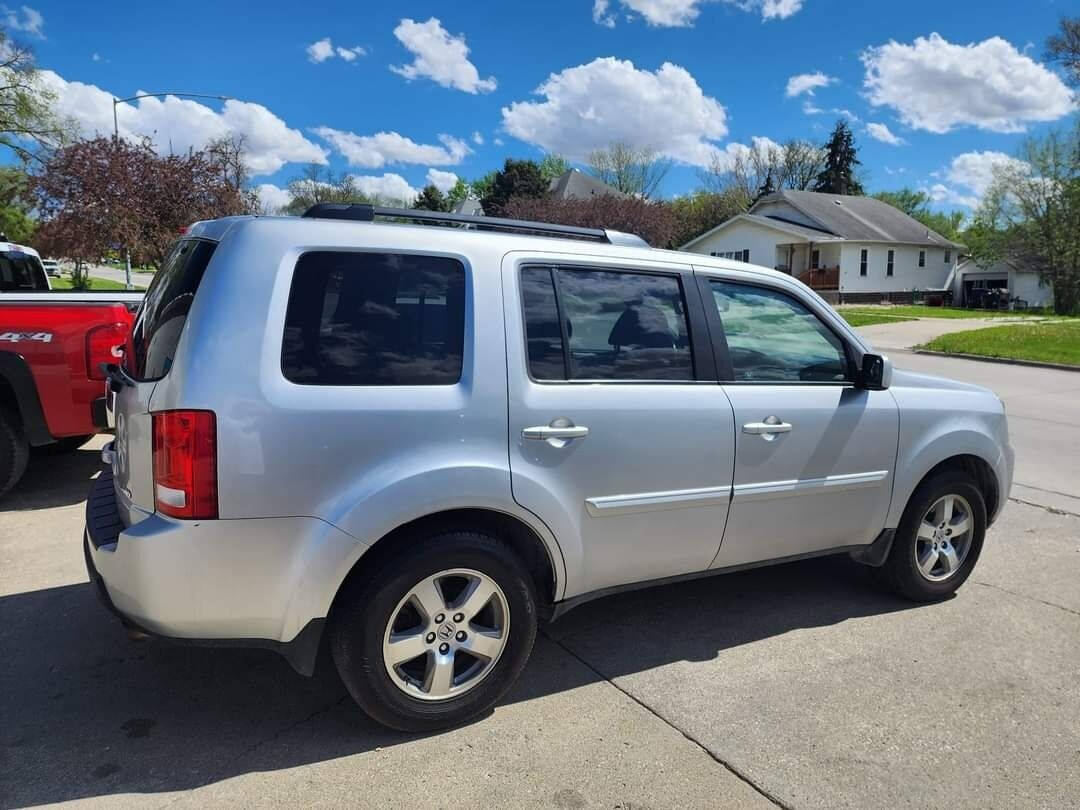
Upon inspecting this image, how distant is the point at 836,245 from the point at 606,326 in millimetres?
44900

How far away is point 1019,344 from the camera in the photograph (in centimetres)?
1856

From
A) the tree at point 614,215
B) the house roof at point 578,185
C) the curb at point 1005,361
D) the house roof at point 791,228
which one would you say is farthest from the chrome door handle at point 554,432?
the house roof at point 578,185

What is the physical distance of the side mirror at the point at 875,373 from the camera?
146 inches

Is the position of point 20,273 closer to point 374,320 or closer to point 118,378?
point 118,378

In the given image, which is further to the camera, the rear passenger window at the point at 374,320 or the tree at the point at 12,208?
the tree at the point at 12,208

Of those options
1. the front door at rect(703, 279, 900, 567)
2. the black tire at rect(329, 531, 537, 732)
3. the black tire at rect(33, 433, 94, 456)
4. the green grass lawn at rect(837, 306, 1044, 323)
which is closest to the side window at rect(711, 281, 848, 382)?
the front door at rect(703, 279, 900, 567)

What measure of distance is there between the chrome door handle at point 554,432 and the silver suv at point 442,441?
0.02 metres

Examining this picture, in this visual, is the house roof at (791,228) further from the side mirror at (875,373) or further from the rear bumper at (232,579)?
the rear bumper at (232,579)

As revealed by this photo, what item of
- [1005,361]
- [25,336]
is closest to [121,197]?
[25,336]

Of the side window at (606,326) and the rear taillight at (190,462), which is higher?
the side window at (606,326)

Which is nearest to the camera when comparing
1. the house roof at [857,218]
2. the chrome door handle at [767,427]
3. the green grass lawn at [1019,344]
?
the chrome door handle at [767,427]

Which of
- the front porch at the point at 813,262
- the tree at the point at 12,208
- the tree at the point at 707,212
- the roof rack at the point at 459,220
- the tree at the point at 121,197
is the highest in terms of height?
the tree at the point at 707,212

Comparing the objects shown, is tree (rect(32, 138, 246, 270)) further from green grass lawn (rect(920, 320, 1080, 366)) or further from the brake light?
green grass lawn (rect(920, 320, 1080, 366))

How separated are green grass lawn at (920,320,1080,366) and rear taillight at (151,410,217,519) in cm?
1786
